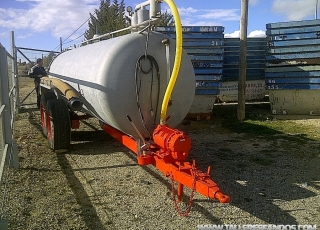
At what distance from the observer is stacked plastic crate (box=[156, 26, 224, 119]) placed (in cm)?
1016

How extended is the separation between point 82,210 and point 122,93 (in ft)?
5.39

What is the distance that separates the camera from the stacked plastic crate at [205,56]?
10156 mm

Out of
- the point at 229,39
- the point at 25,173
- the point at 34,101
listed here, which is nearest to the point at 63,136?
the point at 25,173

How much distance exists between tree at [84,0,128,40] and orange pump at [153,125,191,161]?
56.9ft

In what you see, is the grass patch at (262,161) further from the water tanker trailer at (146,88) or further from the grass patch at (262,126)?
the water tanker trailer at (146,88)

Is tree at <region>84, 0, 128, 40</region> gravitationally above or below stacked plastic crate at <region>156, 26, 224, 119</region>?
above

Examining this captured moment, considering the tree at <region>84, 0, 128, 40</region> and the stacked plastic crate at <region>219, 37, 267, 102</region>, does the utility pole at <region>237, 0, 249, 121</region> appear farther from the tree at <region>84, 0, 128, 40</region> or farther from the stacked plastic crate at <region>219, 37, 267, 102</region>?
the tree at <region>84, 0, 128, 40</region>

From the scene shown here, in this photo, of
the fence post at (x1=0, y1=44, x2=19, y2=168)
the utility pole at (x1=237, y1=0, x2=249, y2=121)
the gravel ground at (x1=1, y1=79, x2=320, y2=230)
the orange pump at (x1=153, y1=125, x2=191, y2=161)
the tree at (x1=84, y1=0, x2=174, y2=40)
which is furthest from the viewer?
the tree at (x1=84, y1=0, x2=174, y2=40)

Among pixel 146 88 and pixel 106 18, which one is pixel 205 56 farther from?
pixel 106 18

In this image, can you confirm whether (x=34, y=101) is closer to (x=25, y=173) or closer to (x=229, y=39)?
(x=229, y=39)

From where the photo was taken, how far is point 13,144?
233 inches

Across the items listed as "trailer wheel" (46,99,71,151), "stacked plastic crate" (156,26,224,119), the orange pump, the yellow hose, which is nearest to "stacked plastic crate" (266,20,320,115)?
"stacked plastic crate" (156,26,224,119)

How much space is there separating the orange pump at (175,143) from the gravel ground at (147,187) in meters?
0.67

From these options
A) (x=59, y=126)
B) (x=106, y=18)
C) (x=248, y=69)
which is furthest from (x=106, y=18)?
(x=59, y=126)
